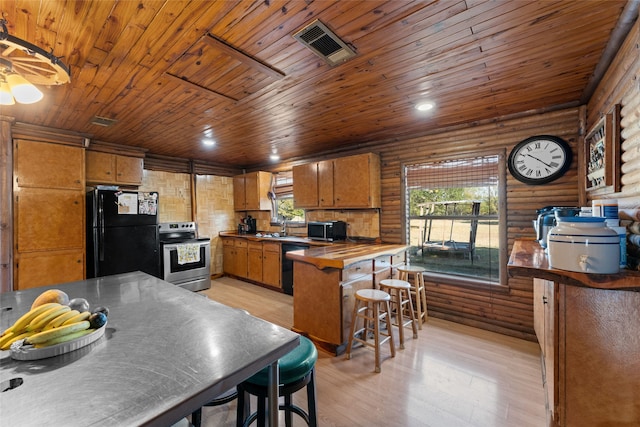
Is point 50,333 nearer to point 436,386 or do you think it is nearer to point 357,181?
point 436,386

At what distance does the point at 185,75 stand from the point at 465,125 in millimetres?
3056

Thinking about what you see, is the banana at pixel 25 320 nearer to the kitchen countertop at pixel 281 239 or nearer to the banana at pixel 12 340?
the banana at pixel 12 340

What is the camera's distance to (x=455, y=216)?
3.61 meters

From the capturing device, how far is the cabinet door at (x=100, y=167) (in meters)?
3.94

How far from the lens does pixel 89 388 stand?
2.59 feet

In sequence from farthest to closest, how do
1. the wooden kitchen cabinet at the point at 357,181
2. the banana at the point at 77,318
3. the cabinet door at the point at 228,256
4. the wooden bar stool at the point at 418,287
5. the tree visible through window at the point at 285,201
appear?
the cabinet door at the point at 228,256, the tree visible through window at the point at 285,201, the wooden kitchen cabinet at the point at 357,181, the wooden bar stool at the point at 418,287, the banana at the point at 77,318

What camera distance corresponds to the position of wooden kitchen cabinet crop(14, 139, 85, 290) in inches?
128

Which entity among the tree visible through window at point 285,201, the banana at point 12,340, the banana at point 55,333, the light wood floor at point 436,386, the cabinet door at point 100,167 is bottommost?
the light wood floor at point 436,386

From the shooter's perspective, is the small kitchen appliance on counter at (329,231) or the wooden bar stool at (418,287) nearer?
the wooden bar stool at (418,287)

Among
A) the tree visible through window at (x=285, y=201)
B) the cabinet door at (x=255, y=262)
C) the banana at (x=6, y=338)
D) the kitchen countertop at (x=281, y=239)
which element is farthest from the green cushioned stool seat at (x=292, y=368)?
the tree visible through window at (x=285, y=201)

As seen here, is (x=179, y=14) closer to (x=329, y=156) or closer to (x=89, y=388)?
(x=89, y=388)

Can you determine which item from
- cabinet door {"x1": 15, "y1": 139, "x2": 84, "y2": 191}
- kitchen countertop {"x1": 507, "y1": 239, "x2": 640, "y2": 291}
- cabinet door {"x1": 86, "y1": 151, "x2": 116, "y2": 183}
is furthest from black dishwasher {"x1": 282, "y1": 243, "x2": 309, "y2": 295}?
kitchen countertop {"x1": 507, "y1": 239, "x2": 640, "y2": 291}

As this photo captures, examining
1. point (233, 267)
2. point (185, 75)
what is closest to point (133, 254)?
point (233, 267)

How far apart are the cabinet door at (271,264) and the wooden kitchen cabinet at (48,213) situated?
2.51 meters
